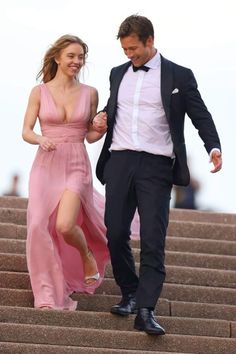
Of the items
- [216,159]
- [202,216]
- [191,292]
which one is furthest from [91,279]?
[202,216]

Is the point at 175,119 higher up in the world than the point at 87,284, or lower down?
higher up

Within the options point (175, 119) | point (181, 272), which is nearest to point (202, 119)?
point (175, 119)

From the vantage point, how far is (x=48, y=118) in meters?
11.7

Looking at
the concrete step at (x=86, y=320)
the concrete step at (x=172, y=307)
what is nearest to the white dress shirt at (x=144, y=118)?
the concrete step at (x=86, y=320)

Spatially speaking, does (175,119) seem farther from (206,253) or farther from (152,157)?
(206,253)

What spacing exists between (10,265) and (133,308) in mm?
1375

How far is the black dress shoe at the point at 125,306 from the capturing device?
37.4ft

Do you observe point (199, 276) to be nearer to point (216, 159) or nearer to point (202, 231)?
point (202, 231)

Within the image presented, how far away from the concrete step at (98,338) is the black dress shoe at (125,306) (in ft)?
0.86

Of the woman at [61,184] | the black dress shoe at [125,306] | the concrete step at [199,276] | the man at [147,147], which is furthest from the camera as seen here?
the concrete step at [199,276]

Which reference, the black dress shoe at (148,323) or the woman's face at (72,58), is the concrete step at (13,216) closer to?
the woman's face at (72,58)

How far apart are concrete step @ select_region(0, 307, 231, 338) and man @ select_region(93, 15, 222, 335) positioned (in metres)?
0.23

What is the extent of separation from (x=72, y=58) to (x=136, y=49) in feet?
2.43

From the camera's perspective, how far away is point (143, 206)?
1109cm
